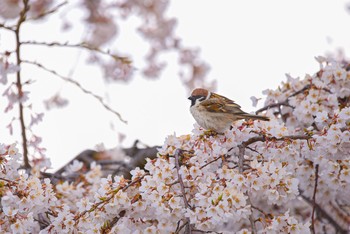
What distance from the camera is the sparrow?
12.6ft

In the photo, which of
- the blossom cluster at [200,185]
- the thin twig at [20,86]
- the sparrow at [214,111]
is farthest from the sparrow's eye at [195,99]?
the thin twig at [20,86]

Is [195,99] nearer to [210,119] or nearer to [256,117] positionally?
[210,119]

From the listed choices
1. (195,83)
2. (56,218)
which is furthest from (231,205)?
(195,83)

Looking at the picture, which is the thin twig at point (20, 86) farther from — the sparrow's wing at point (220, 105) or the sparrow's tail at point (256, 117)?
the sparrow's tail at point (256, 117)

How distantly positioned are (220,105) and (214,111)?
13cm

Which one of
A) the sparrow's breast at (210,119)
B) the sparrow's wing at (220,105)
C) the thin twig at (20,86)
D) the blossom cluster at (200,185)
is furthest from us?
the thin twig at (20,86)

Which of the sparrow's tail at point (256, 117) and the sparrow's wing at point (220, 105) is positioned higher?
the sparrow's wing at point (220, 105)

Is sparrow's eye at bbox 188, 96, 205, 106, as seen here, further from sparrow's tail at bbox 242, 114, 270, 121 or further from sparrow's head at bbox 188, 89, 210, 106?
sparrow's tail at bbox 242, 114, 270, 121

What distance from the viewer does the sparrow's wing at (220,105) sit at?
4.06m

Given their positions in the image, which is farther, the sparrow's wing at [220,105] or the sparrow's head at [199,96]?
the sparrow's head at [199,96]

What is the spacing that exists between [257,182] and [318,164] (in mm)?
676

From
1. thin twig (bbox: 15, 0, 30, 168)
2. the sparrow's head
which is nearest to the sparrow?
the sparrow's head

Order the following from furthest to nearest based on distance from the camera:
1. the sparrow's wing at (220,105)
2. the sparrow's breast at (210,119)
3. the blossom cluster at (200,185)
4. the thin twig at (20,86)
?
the thin twig at (20,86) → the sparrow's wing at (220,105) → the sparrow's breast at (210,119) → the blossom cluster at (200,185)

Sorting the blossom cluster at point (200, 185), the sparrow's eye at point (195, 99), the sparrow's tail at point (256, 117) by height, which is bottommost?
the blossom cluster at point (200, 185)
